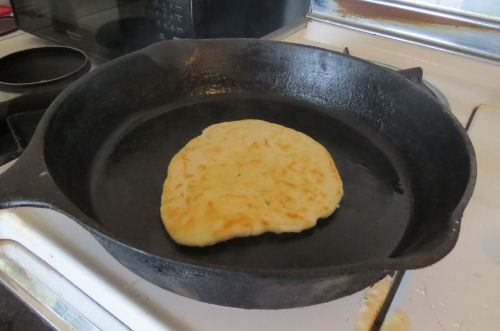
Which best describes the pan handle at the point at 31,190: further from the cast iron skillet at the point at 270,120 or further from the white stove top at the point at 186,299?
the white stove top at the point at 186,299

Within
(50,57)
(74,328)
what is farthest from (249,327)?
(50,57)

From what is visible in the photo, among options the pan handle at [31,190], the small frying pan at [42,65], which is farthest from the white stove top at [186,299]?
the small frying pan at [42,65]

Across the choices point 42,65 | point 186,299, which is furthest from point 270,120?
point 42,65

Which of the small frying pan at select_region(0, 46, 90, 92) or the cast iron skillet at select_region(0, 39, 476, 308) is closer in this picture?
the cast iron skillet at select_region(0, 39, 476, 308)

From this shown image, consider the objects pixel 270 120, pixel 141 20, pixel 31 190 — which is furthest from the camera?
pixel 141 20

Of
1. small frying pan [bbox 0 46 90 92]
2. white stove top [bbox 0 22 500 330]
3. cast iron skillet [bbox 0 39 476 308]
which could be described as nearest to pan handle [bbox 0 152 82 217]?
cast iron skillet [bbox 0 39 476 308]

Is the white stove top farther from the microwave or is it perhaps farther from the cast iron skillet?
the microwave

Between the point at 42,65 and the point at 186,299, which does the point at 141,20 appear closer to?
the point at 42,65
